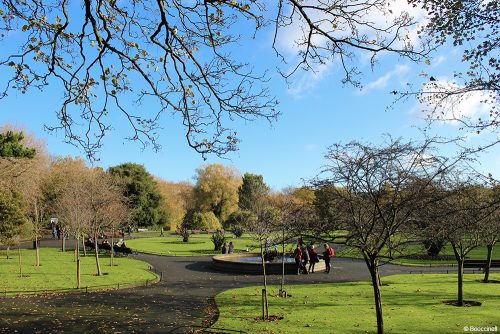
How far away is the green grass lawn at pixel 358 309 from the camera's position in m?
11.4

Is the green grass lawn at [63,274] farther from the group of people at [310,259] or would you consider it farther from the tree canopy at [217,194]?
the tree canopy at [217,194]

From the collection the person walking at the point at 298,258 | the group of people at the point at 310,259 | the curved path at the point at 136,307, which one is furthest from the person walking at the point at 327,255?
the person walking at the point at 298,258

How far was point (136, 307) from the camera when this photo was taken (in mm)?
14406

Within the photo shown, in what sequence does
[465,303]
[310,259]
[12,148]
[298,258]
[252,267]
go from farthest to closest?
[12,148] → [252,267] → [310,259] → [298,258] → [465,303]

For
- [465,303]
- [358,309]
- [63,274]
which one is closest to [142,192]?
[63,274]

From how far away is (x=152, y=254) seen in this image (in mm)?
33312

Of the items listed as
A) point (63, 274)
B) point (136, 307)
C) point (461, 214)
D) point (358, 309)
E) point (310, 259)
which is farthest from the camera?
point (310, 259)

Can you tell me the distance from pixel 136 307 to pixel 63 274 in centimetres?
922

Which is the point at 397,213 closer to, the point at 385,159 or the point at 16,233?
the point at 385,159

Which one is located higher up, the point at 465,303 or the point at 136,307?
the point at 136,307

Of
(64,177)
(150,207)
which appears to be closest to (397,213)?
(64,177)

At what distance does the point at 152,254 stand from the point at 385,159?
25.4 m

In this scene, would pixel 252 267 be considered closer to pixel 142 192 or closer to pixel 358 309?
pixel 358 309

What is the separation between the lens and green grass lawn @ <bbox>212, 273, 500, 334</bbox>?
11438 mm
